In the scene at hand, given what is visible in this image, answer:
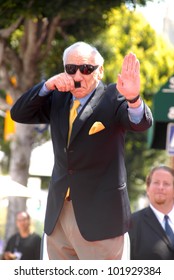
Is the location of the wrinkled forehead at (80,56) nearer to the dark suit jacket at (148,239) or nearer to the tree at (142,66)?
the dark suit jacket at (148,239)

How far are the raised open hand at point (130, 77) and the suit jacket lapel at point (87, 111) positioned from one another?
0.88 feet

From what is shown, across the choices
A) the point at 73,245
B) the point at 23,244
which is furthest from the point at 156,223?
the point at 23,244

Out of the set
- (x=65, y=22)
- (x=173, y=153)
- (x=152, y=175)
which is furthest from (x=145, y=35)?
(x=152, y=175)

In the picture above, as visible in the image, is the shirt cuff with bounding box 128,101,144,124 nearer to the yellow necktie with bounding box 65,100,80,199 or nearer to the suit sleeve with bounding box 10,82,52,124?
the yellow necktie with bounding box 65,100,80,199

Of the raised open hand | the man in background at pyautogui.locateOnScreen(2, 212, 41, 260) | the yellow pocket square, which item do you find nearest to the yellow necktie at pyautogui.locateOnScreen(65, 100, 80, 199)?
the yellow pocket square

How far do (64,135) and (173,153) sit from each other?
7814mm

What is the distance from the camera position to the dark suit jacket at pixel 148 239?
21.4ft

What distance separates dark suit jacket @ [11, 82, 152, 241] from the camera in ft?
14.3

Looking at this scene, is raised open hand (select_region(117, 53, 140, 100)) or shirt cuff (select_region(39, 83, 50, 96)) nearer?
raised open hand (select_region(117, 53, 140, 100))

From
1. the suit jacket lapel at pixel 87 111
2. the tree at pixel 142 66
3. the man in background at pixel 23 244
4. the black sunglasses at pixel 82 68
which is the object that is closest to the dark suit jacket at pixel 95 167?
the suit jacket lapel at pixel 87 111

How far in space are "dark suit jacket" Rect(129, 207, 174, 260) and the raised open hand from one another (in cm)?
242

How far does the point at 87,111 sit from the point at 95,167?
0.27 meters

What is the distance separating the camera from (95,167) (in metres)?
4.39
